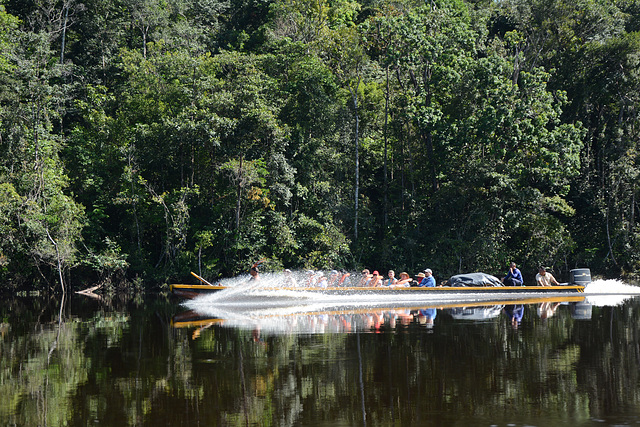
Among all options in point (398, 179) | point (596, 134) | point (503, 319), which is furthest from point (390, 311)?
point (596, 134)

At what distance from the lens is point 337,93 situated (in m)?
34.7

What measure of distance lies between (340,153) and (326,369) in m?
24.4

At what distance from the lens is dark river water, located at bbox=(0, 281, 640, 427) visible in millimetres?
8641

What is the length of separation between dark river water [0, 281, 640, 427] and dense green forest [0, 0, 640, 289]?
1197 centimetres

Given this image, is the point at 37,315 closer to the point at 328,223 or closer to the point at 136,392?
the point at 136,392

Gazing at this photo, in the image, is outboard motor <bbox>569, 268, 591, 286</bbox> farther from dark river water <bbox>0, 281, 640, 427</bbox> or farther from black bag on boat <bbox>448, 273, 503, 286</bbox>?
dark river water <bbox>0, 281, 640, 427</bbox>

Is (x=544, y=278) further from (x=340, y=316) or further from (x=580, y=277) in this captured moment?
(x=340, y=316)

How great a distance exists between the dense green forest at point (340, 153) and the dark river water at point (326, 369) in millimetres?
11965

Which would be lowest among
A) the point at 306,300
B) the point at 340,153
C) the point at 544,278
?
the point at 306,300

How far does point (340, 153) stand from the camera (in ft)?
115

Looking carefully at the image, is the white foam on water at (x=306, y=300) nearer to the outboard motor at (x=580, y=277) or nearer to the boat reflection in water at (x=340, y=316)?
the boat reflection in water at (x=340, y=316)

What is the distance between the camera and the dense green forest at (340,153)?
102 ft

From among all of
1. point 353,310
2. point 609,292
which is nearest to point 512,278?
point 609,292

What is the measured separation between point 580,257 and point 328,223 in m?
12.7
